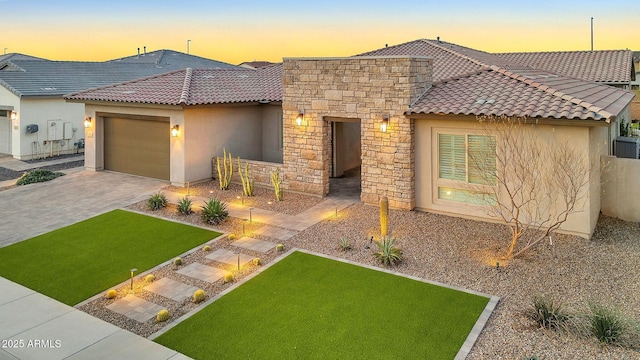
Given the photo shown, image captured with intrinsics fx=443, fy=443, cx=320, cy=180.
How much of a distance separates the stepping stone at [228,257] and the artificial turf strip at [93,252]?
0.88m

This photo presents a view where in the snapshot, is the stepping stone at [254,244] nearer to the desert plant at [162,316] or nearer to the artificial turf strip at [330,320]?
the artificial turf strip at [330,320]

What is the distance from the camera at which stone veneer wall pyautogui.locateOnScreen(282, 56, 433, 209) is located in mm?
13836

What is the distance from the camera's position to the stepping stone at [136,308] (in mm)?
8070

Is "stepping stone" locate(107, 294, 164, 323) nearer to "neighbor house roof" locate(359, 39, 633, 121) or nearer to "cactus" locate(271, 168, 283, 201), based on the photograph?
"cactus" locate(271, 168, 283, 201)

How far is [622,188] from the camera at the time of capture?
12938 mm

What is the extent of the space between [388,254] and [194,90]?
40.3ft

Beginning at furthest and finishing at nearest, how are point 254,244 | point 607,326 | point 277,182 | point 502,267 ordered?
point 277,182 → point 254,244 → point 502,267 → point 607,326

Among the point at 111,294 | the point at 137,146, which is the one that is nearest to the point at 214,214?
the point at 111,294

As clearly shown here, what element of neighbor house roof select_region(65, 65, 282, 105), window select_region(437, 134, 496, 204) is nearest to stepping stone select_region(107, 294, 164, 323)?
window select_region(437, 134, 496, 204)

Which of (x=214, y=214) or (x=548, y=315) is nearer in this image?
(x=548, y=315)

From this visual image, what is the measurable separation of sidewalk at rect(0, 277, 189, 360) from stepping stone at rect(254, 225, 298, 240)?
516cm

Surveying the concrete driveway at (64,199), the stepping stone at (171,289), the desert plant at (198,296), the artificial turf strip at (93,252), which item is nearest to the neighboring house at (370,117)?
the concrete driveway at (64,199)

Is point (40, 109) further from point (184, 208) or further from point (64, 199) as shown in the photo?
point (184, 208)

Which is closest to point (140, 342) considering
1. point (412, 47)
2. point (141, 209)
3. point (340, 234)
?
point (340, 234)
